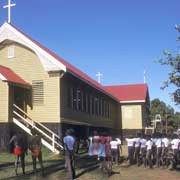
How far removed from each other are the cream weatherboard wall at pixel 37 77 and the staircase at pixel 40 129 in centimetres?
73

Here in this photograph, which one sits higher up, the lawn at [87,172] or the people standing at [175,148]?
the people standing at [175,148]

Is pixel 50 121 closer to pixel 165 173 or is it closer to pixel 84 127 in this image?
pixel 84 127

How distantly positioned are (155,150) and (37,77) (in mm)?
10084

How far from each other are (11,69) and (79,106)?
18.6 ft

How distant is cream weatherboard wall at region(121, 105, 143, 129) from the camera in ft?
153

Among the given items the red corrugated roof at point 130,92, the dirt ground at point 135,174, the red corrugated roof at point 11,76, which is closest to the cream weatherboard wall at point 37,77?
the red corrugated roof at point 11,76

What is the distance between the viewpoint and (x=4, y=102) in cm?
2505

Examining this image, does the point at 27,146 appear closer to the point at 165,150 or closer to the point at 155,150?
the point at 155,150

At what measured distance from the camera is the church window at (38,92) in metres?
27.3

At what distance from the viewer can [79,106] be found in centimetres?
3109

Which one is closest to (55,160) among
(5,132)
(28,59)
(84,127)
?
(5,132)

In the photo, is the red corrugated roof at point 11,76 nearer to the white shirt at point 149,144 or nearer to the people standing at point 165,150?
the white shirt at point 149,144

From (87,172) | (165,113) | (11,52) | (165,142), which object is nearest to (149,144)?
(165,142)

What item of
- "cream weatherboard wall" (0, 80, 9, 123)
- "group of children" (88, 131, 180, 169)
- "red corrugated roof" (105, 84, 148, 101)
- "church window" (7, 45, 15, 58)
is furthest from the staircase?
"red corrugated roof" (105, 84, 148, 101)
